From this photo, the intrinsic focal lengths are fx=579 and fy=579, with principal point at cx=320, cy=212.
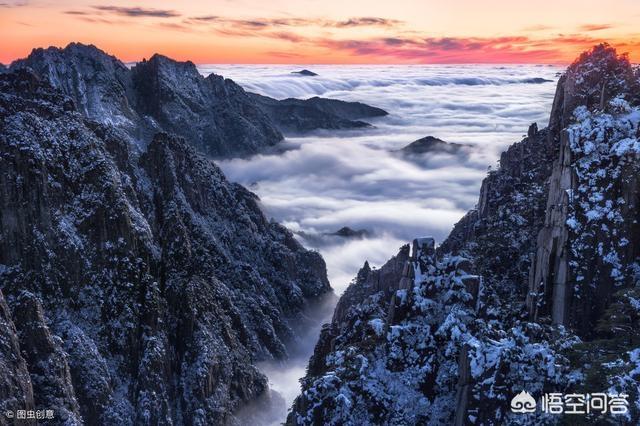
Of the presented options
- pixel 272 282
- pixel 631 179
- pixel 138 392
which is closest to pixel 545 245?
pixel 631 179

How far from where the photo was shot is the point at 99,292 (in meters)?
88.4

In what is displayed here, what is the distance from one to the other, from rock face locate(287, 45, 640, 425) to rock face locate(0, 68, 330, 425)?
36.6 metres

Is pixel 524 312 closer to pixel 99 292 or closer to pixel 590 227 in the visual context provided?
pixel 590 227

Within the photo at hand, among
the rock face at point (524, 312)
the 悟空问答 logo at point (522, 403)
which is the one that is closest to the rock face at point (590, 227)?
the rock face at point (524, 312)

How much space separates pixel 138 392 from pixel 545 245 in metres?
A: 64.7

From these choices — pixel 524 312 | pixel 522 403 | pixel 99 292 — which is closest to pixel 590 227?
pixel 524 312

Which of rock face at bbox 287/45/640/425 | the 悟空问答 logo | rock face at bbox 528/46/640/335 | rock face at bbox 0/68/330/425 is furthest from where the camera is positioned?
Answer: rock face at bbox 0/68/330/425

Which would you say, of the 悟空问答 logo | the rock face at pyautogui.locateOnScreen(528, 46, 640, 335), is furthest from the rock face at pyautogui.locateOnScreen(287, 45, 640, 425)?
the 悟空问答 logo

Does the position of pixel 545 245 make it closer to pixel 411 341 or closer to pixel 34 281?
pixel 411 341

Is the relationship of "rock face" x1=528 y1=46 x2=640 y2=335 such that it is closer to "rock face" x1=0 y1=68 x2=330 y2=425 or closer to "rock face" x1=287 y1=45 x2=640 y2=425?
"rock face" x1=287 y1=45 x2=640 y2=425

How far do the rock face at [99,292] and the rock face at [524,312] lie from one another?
120ft

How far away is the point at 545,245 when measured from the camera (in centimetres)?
4700

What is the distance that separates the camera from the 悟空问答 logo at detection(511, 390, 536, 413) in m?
30.3

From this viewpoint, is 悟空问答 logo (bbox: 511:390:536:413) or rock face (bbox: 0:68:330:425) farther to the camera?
rock face (bbox: 0:68:330:425)
